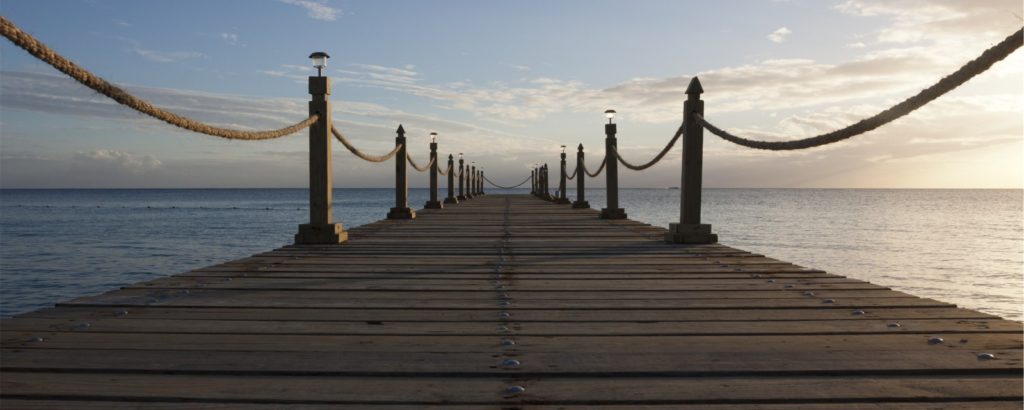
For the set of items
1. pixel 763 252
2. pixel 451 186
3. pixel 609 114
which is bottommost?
pixel 763 252

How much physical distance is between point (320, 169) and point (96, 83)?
3.44 metres

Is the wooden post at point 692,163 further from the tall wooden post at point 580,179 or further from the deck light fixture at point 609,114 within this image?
the tall wooden post at point 580,179

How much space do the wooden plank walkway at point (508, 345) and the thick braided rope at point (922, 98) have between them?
0.81 metres

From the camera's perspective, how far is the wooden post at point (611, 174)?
1030 cm

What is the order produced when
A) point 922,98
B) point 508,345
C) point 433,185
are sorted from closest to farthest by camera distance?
point 508,345 → point 922,98 → point 433,185

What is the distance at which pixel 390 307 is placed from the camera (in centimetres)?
312

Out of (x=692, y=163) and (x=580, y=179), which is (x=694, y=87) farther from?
(x=580, y=179)

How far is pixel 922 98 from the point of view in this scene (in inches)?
116

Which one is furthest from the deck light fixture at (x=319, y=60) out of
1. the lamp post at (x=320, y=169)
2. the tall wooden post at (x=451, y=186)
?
the tall wooden post at (x=451, y=186)

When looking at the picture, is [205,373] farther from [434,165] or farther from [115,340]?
[434,165]

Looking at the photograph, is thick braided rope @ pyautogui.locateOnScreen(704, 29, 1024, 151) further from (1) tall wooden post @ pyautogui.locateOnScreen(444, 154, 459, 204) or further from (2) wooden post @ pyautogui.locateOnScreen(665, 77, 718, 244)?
(1) tall wooden post @ pyautogui.locateOnScreen(444, 154, 459, 204)

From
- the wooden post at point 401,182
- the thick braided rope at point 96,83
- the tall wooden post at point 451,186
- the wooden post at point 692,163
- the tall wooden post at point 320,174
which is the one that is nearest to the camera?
the thick braided rope at point 96,83

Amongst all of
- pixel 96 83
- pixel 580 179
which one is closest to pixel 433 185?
pixel 580 179

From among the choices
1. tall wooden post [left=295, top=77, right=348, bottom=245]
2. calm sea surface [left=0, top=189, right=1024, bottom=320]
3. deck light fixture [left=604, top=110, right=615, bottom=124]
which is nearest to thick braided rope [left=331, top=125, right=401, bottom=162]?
tall wooden post [left=295, top=77, right=348, bottom=245]
